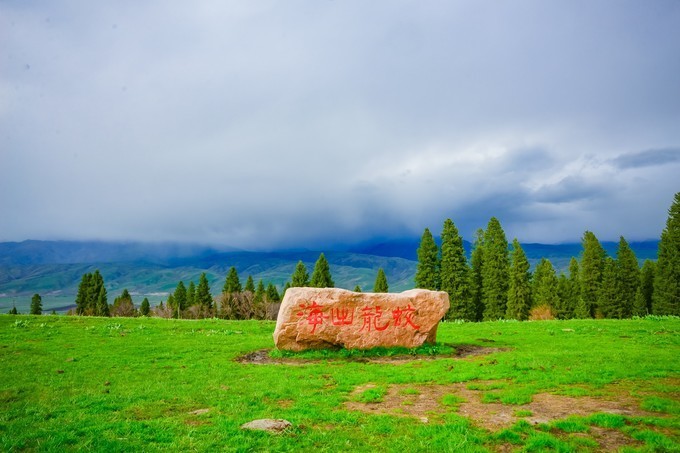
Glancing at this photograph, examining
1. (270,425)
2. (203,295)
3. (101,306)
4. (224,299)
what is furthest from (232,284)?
(270,425)

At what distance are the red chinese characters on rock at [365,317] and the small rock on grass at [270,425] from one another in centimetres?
1060

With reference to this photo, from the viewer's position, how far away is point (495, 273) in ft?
196

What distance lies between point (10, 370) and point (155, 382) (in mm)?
6297

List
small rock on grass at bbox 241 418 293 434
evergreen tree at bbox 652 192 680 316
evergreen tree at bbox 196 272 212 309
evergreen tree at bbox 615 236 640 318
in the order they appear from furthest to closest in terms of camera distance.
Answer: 1. evergreen tree at bbox 196 272 212 309
2. evergreen tree at bbox 615 236 640 318
3. evergreen tree at bbox 652 192 680 316
4. small rock on grass at bbox 241 418 293 434

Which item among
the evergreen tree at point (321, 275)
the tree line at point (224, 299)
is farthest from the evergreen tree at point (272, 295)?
the evergreen tree at point (321, 275)

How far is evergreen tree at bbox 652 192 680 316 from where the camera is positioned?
52978 millimetres

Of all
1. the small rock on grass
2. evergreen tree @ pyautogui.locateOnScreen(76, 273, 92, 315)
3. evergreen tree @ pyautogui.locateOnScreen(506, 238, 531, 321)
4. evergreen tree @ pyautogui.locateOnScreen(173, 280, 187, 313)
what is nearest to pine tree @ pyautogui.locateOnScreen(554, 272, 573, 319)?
evergreen tree @ pyautogui.locateOnScreen(506, 238, 531, 321)

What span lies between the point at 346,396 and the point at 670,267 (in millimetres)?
62143

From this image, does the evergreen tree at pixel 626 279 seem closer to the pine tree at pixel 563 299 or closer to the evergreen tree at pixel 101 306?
the pine tree at pixel 563 299

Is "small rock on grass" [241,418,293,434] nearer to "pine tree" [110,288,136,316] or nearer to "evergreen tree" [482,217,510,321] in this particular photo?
"evergreen tree" [482,217,510,321]

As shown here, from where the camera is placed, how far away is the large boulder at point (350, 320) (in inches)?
784

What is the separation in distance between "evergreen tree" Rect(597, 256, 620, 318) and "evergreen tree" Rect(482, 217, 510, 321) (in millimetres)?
16558

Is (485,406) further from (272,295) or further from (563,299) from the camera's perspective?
(272,295)

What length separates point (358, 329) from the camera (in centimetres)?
2020
